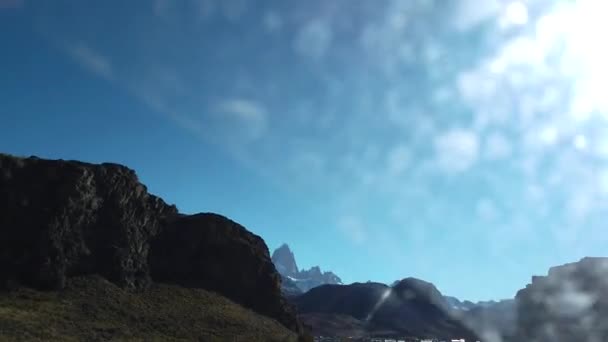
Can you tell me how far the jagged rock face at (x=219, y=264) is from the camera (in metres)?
126

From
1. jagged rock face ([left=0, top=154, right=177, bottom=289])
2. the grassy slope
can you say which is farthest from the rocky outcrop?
the grassy slope

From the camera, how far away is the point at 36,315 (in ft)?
270

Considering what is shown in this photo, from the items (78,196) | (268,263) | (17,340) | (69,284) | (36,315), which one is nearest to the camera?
(17,340)

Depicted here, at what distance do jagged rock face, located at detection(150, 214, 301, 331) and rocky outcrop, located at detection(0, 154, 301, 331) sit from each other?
Answer: 221 millimetres

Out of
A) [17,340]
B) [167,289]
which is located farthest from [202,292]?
[17,340]

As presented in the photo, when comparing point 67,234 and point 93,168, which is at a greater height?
point 93,168

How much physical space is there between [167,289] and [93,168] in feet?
85.4

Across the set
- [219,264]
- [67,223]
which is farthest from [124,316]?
[219,264]

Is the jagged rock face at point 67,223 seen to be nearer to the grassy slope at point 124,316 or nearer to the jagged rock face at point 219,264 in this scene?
the grassy slope at point 124,316

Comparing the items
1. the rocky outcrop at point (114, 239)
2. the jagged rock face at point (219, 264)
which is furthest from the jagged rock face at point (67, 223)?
the jagged rock face at point (219, 264)

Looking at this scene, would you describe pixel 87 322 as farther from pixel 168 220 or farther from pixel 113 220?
pixel 168 220

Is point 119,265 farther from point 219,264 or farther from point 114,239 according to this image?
point 219,264

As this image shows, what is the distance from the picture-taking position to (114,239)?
11281 cm

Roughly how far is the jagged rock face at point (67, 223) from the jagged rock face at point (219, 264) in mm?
7300
